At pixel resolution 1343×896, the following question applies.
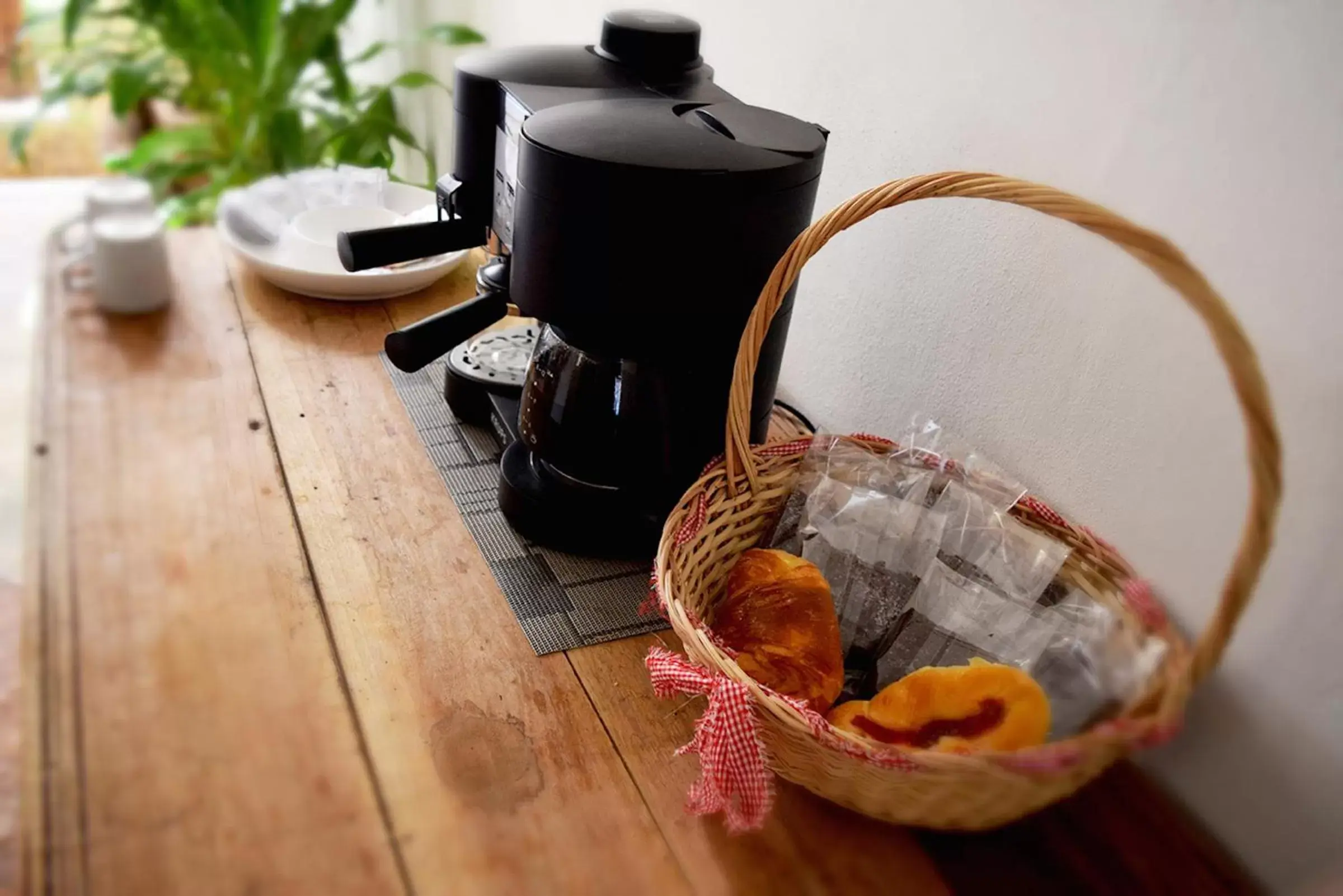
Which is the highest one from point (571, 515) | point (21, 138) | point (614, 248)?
point (614, 248)

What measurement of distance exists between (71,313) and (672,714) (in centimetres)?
77

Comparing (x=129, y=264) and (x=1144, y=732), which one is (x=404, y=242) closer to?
(x=129, y=264)

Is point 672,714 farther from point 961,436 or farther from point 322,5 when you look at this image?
point 322,5

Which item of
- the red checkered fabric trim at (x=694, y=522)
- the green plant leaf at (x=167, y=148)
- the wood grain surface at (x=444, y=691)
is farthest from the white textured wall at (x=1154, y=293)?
the green plant leaf at (x=167, y=148)

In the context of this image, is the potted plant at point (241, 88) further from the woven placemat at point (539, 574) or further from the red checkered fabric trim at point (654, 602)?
the red checkered fabric trim at point (654, 602)

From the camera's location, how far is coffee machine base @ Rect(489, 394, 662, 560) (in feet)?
2.33

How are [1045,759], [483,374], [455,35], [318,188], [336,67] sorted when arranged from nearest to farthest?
[1045,759] < [483,374] < [318,188] < [455,35] < [336,67]

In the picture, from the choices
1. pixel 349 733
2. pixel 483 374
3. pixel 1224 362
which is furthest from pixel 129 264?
pixel 1224 362

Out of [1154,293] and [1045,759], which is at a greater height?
[1154,293]

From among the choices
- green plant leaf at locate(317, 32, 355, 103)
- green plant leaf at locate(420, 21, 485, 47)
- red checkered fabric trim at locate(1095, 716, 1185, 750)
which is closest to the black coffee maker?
Result: red checkered fabric trim at locate(1095, 716, 1185, 750)

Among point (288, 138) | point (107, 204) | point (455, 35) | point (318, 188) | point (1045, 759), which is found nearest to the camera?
point (1045, 759)

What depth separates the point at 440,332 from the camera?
685mm

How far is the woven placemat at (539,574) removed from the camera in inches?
26.6

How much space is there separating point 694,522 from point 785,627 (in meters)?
0.09
